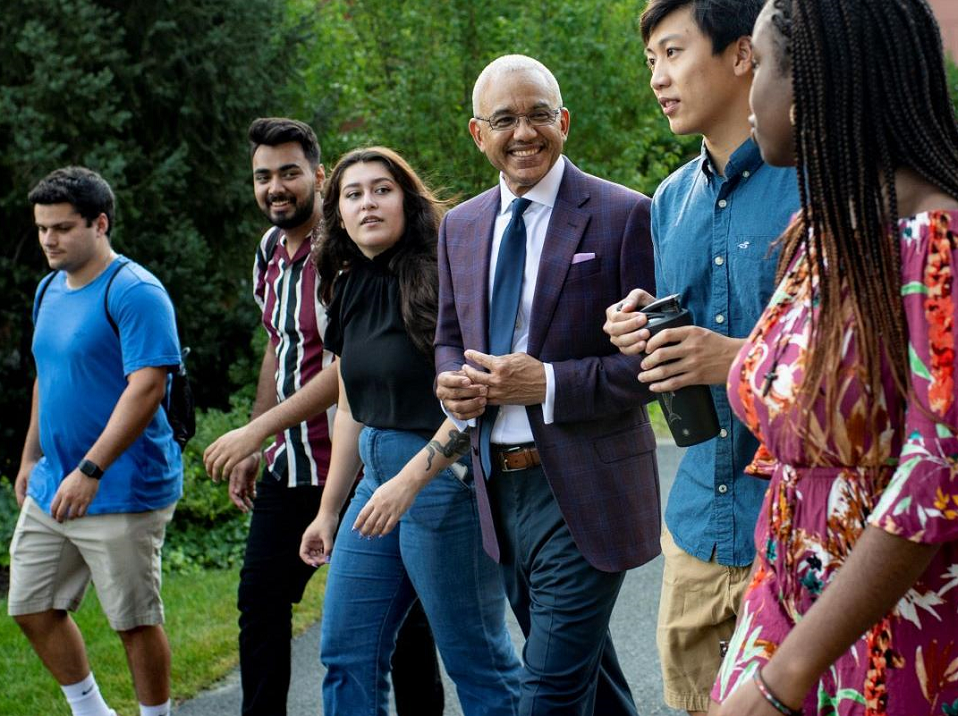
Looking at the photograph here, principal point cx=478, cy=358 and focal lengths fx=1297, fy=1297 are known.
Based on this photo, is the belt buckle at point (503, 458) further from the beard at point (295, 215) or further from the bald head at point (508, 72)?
the beard at point (295, 215)

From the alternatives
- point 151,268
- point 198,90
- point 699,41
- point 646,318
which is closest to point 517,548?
point 646,318

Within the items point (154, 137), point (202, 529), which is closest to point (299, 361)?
point (202, 529)

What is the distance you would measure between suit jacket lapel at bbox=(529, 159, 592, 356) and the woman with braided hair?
146 centimetres

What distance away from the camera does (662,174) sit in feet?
52.5

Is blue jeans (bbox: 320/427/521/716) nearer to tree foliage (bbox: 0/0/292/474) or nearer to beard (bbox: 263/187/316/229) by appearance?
beard (bbox: 263/187/316/229)

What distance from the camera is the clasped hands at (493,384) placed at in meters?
3.60

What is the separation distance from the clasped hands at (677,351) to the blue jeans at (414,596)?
1265 mm

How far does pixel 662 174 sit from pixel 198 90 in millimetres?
6334

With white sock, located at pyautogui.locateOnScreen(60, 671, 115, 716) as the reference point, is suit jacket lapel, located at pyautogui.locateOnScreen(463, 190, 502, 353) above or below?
above

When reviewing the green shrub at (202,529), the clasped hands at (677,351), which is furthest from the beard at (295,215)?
the green shrub at (202,529)

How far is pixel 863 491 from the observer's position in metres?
2.17

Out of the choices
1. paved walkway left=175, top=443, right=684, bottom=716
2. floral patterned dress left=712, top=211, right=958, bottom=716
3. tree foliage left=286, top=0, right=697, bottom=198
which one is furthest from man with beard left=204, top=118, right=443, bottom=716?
tree foliage left=286, top=0, right=697, bottom=198

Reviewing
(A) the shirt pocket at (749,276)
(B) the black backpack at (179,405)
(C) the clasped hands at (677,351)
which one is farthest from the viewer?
(B) the black backpack at (179,405)

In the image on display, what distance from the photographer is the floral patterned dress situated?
1983 millimetres
